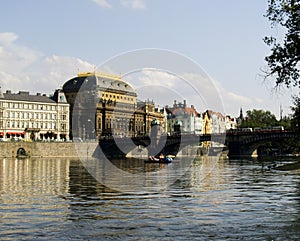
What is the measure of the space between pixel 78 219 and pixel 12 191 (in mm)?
15566

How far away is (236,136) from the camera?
466ft

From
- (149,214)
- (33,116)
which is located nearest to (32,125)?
(33,116)

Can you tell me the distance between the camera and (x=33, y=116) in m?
182

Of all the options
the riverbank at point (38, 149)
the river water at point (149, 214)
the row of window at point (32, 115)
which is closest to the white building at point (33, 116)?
the row of window at point (32, 115)

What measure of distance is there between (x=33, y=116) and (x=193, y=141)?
60295mm

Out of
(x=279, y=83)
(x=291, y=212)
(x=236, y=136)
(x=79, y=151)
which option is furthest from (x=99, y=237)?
(x=79, y=151)

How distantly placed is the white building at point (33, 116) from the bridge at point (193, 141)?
25.4 metres

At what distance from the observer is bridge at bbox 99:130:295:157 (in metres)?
137

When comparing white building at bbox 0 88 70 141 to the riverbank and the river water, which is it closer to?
the riverbank

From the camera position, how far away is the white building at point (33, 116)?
17425 centimetres

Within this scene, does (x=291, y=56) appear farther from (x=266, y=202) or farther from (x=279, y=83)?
(x=266, y=202)

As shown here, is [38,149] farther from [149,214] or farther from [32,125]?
[149,214]

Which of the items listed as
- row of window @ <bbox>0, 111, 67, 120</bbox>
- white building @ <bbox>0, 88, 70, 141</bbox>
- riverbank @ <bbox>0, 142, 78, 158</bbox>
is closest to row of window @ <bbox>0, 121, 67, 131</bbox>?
white building @ <bbox>0, 88, 70, 141</bbox>

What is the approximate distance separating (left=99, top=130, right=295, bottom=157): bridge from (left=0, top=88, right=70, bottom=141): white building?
25397 millimetres
